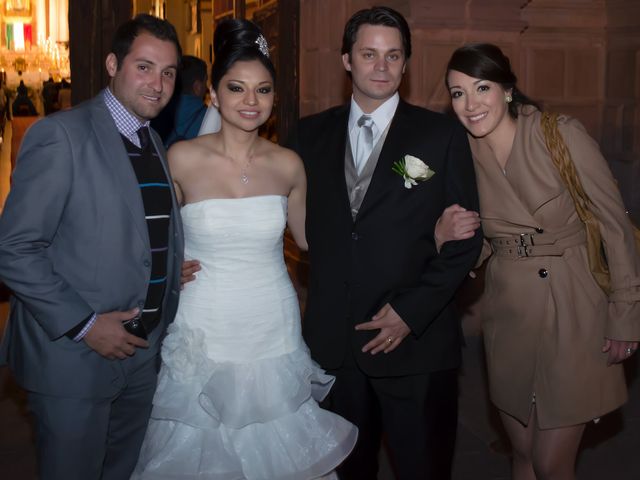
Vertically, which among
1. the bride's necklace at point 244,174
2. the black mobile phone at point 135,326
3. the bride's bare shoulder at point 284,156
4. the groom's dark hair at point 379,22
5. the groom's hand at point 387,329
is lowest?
the groom's hand at point 387,329

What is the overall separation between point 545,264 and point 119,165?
158cm

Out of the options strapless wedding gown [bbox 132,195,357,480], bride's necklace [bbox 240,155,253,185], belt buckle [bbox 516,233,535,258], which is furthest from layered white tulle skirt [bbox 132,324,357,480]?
belt buckle [bbox 516,233,535,258]

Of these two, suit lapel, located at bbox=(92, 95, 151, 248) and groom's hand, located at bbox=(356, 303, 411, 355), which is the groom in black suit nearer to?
groom's hand, located at bbox=(356, 303, 411, 355)

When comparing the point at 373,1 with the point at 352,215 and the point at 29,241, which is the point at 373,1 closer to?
the point at 352,215

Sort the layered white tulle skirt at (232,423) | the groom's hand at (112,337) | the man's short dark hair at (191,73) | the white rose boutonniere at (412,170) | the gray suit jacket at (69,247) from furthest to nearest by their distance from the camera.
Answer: the man's short dark hair at (191,73) < the white rose boutonniere at (412,170) < the layered white tulle skirt at (232,423) < the groom's hand at (112,337) < the gray suit jacket at (69,247)

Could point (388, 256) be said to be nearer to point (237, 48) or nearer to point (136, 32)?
point (237, 48)

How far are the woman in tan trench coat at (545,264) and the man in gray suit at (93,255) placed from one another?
42.0 inches

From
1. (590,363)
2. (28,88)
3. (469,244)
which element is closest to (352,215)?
(469,244)

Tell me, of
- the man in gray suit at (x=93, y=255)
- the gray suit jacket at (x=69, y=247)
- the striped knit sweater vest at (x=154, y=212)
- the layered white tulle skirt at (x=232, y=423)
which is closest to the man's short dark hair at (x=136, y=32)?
the man in gray suit at (x=93, y=255)

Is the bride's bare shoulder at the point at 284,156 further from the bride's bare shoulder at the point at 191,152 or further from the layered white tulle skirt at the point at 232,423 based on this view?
the layered white tulle skirt at the point at 232,423

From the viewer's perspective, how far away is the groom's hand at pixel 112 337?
2873mm

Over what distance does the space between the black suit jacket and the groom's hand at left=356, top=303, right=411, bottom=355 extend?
35mm

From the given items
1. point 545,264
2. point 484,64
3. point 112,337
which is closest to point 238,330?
point 112,337

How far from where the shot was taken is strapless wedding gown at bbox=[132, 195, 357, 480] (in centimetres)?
301
